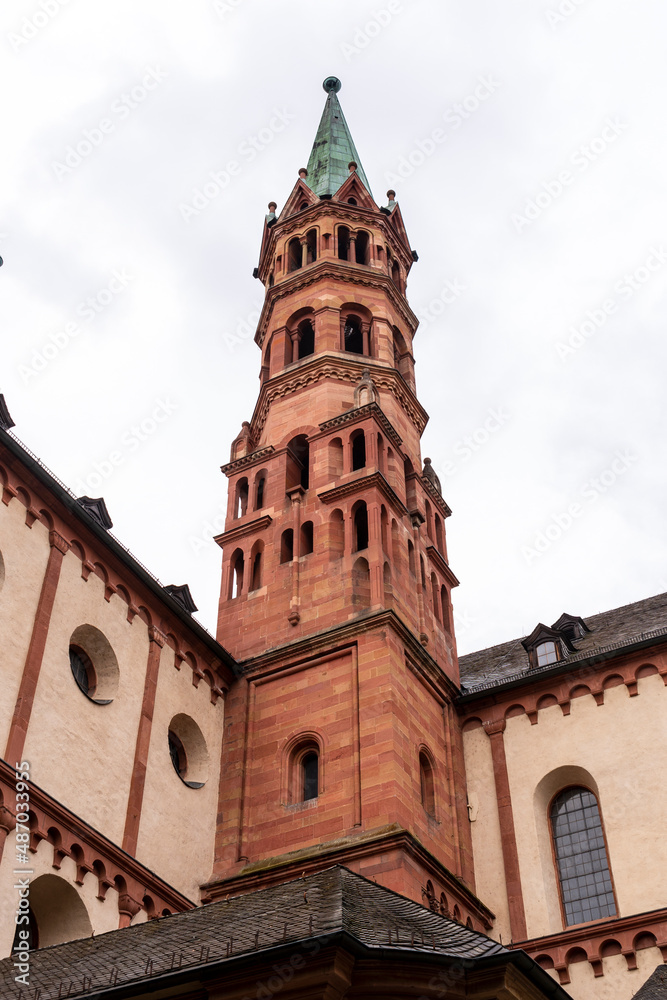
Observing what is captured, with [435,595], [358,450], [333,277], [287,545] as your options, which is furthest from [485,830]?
[333,277]

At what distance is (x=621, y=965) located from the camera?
24891mm

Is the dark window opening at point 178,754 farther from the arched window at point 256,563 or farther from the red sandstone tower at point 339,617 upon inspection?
the arched window at point 256,563

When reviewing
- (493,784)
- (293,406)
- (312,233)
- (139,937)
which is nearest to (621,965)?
(493,784)

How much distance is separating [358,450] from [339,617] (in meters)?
6.47

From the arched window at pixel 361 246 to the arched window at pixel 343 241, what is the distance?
0.39 meters

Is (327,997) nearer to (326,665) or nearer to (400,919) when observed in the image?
(400,919)

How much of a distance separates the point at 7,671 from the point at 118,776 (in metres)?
3.71

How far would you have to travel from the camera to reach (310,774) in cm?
2792

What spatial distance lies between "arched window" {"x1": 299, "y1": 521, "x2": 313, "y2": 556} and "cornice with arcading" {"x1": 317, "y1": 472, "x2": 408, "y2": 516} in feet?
2.82

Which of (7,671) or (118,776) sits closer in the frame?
(7,671)

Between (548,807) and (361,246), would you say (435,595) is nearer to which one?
(548,807)

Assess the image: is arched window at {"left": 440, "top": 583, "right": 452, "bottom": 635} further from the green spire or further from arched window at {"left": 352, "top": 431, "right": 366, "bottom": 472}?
the green spire

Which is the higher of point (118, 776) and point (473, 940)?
point (118, 776)

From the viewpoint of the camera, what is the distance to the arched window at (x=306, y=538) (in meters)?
32.0
